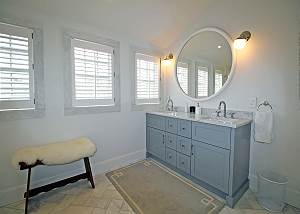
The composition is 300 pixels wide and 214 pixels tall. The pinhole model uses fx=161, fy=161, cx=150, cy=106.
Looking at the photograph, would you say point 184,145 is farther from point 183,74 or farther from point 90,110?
point 90,110

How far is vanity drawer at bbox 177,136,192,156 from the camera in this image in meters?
2.19

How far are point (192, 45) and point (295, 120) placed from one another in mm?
1736

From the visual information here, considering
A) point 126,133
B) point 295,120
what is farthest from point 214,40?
point 126,133

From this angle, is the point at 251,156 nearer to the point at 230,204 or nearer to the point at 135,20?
the point at 230,204

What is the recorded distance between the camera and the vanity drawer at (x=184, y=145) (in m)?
2.19

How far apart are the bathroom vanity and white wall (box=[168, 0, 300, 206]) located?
304mm

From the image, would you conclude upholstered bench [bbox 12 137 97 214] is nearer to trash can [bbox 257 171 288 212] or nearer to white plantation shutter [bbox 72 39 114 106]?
white plantation shutter [bbox 72 39 114 106]

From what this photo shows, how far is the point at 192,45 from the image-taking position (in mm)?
2686

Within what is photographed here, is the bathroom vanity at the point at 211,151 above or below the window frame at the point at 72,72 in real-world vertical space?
below

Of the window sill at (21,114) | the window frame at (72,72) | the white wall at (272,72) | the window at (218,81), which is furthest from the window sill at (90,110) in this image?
the white wall at (272,72)

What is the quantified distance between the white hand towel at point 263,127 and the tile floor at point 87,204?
0.72 meters

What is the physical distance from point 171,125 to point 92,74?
4.60 feet

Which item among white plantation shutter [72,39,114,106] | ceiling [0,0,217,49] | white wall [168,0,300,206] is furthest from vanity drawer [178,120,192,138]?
ceiling [0,0,217,49]

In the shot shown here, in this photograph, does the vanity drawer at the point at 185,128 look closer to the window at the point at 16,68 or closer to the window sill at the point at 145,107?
the window sill at the point at 145,107
